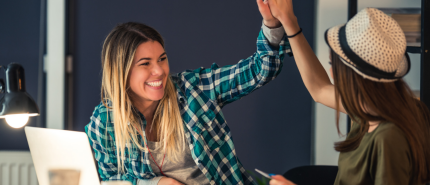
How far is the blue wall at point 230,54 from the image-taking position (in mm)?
2043

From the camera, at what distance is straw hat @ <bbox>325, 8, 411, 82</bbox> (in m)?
0.68

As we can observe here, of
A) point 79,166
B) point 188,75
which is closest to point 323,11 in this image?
point 188,75

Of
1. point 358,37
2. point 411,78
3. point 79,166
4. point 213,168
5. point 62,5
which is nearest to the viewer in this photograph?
point 358,37

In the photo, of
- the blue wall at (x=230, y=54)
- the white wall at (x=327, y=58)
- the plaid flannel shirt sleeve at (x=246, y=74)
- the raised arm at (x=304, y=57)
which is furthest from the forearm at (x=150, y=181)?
the white wall at (x=327, y=58)

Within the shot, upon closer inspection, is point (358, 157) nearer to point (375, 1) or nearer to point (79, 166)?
point (79, 166)

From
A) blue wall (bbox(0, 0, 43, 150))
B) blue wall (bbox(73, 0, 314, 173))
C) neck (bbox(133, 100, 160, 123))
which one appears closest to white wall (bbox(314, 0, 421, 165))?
blue wall (bbox(73, 0, 314, 173))

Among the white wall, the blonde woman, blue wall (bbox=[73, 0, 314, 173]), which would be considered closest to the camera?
the blonde woman

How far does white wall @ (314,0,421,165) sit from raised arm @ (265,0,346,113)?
0.96 metres

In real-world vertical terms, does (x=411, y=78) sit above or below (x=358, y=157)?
above

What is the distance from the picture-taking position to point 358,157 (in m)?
0.78

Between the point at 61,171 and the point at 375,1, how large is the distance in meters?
1.91

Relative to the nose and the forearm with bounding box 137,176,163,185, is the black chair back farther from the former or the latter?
the nose

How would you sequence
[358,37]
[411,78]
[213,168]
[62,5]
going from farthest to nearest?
[62,5], [411,78], [213,168], [358,37]

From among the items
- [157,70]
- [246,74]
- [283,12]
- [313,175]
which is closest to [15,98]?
[157,70]
